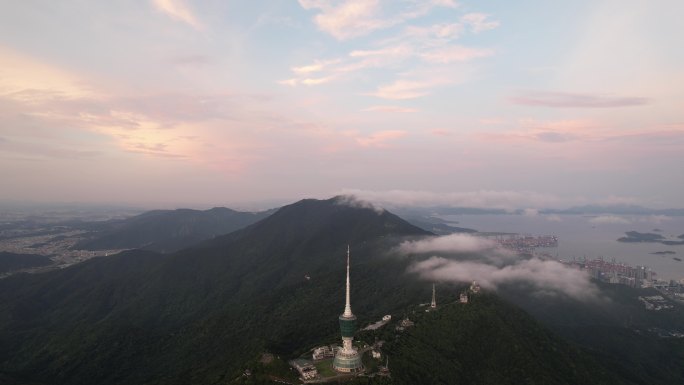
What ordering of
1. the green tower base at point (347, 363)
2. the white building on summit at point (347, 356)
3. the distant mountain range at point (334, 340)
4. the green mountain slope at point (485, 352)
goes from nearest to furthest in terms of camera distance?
the green tower base at point (347, 363) → the white building on summit at point (347, 356) → the green mountain slope at point (485, 352) → the distant mountain range at point (334, 340)

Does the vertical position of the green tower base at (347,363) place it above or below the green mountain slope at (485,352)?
above

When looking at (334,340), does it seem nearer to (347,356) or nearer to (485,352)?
(347,356)

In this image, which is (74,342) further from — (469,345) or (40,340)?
(469,345)

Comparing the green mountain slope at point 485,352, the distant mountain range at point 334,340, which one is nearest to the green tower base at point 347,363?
the green mountain slope at point 485,352

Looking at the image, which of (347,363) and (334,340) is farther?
(334,340)

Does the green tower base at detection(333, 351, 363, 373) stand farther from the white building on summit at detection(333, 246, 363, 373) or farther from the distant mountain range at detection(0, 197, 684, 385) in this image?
the distant mountain range at detection(0, 197, 684, 385)

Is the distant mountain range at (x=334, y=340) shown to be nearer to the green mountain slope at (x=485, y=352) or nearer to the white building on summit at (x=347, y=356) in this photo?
the green mountain slope at (x=485, y=352)

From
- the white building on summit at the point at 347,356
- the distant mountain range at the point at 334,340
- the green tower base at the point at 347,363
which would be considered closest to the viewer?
the green tower base at the point at 347,363

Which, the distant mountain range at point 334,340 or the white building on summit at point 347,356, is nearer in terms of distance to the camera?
the white building on summit at point 347,356

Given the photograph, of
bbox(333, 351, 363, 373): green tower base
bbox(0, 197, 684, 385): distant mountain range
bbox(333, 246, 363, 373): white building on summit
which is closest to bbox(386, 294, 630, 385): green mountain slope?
bbox(0, 197, 684, 385): distant mountain range

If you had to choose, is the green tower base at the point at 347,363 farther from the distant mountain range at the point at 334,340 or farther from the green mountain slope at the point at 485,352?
the distant mountain range at the point at 334,340

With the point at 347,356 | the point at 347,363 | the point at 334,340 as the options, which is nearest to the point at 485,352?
the point at 334,340
